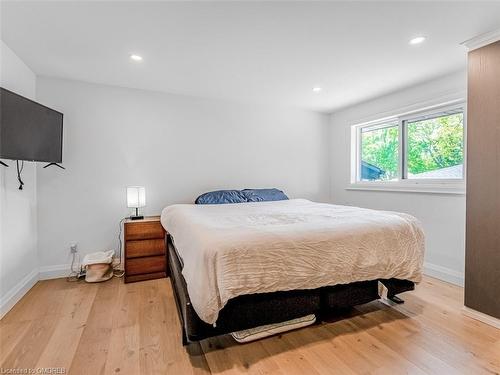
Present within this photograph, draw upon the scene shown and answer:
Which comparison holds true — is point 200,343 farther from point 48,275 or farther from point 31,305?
point 48,275

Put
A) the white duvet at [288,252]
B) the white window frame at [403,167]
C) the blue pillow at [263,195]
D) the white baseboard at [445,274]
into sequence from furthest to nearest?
the blue pillow at [263,195] < the white window frame at [403,167] < the white baseboard at [445,274] < the white duvet at [288,252]

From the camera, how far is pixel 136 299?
2.36 m

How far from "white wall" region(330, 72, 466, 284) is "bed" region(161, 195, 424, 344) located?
1060 millimetres

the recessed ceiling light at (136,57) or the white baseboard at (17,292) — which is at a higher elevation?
the recessed ceiling light at (136,57)

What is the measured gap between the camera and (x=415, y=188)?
3119mm

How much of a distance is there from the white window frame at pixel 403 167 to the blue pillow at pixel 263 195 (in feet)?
4.10

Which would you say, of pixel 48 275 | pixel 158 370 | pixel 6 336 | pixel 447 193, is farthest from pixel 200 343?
pixel 447 193

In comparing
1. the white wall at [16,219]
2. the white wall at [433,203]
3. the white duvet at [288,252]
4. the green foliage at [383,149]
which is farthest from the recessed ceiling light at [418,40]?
the white wall at [16,219]

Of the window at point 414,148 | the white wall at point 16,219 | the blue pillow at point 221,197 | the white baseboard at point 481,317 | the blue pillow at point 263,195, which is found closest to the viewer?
the white baseboard at point 481,317

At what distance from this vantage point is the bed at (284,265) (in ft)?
4.70

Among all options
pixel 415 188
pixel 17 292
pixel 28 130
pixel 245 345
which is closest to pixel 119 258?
pixel 17 292

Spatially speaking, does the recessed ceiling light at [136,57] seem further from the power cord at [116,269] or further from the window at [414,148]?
the window at [414,148]

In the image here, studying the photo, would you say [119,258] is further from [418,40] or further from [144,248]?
[418,40]

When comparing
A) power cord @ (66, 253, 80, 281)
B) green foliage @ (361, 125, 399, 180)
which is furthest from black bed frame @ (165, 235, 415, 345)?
green foliage @ (361, 125, 399, 180)
